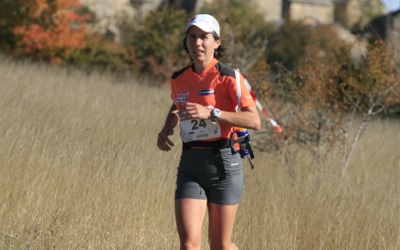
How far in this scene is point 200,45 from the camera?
5.46 m

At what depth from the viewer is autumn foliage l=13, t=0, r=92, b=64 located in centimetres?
2783

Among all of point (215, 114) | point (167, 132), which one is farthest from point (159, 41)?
point (215, 114)

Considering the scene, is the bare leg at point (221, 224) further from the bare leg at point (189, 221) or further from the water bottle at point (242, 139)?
the water bottle at point (242, 139)

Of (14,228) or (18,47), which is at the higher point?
(18,47)

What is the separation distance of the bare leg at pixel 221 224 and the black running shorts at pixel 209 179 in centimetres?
4

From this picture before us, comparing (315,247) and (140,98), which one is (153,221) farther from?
(140,98)

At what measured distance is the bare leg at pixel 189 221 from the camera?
17.1 feet

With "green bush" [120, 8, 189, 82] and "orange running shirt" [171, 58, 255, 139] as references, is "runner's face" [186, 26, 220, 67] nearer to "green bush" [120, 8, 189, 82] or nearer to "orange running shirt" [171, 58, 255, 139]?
"orange running shirt" [171, 58, 255, 139]

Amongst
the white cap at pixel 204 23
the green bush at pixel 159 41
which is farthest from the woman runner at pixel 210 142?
the green bush at pixel 159 41

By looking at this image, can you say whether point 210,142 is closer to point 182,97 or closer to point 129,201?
point 182,97

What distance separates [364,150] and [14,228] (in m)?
7.34

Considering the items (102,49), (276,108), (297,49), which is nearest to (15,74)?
(276,108)

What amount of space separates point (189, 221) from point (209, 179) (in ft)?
0.97

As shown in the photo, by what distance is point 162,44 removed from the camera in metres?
28.9
